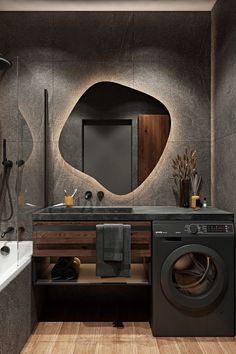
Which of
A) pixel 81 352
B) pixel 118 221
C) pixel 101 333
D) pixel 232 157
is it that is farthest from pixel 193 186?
pixel 81 352

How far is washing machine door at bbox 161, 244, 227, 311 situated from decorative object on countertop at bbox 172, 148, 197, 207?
0.73m

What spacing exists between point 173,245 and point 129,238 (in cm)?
34

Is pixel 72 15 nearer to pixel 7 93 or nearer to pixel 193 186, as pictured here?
pixel 7 93

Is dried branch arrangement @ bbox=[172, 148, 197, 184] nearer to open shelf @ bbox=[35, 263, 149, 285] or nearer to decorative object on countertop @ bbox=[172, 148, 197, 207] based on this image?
decorative object on countertop @ bbox=[172, 148, 197, 207]

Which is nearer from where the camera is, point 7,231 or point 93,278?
point 7,231

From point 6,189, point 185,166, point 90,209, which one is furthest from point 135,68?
point 6,189

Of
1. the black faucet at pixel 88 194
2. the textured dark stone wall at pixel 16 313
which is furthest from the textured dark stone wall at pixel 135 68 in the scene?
the textured dark stone wall at pixel 16 313

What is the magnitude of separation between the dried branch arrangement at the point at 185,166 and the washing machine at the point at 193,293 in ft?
2.50

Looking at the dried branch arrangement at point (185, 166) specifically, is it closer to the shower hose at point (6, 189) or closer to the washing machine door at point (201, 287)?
the washing machine door at point (201, 287)

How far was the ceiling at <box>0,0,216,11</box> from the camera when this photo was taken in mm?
3590

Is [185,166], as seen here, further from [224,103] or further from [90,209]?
[90,209]

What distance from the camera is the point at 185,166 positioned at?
369 cm

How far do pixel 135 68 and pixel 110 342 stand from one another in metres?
2.43

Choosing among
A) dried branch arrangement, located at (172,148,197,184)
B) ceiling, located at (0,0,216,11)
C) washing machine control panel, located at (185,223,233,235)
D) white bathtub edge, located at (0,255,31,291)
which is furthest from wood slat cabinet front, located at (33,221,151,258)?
ceiling, located at (0,0,216,11)
